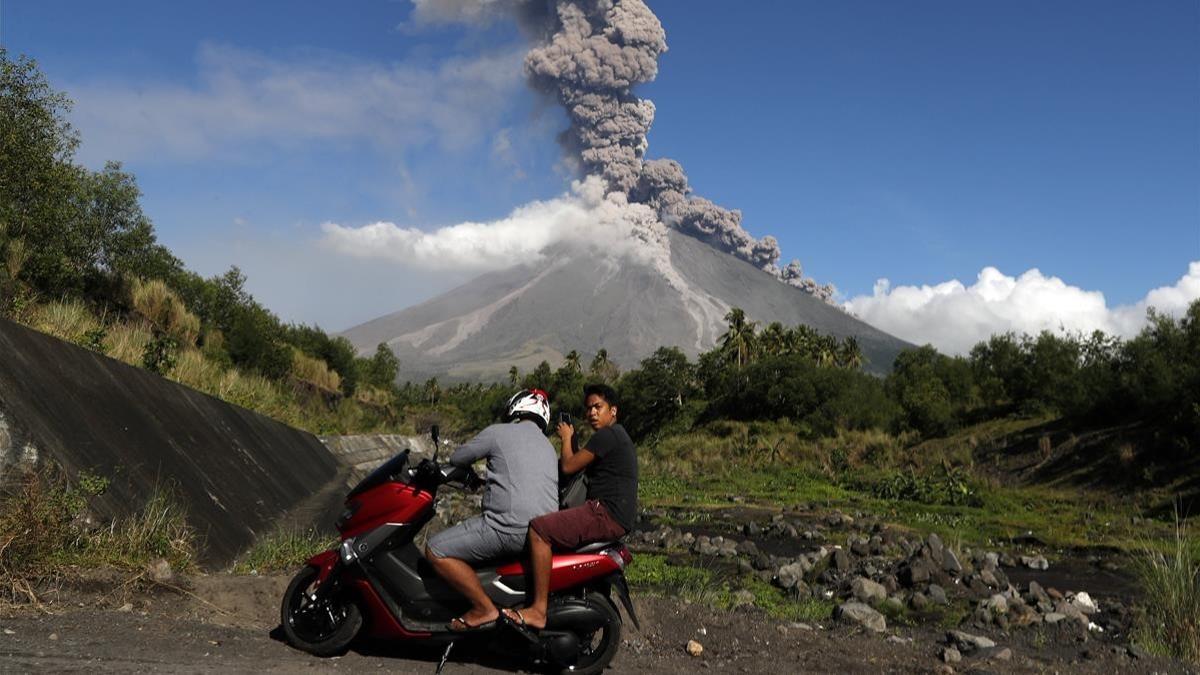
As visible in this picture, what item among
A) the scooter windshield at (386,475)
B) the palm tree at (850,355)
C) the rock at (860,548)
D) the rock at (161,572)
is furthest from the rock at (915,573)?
the palm tree at (850,355)

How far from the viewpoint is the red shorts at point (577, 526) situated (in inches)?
235

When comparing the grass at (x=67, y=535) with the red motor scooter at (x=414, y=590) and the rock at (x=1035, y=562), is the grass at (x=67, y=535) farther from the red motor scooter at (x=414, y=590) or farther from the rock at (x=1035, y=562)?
the rock at (x=1035, y=562)

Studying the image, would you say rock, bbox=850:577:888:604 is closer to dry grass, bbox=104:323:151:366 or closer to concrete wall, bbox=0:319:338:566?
concrete wall, bbox=0:319:338:566

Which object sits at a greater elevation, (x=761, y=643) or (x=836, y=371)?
(x=836, y=371)

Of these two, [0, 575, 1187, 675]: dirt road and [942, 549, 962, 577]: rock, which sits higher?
[0, 575, 1187, 675]: dirt road

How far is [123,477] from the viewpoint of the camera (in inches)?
317

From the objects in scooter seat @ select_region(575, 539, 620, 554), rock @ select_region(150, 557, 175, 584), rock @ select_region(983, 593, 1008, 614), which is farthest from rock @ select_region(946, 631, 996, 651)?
rock @ select_region(150, 557, 175, 584)

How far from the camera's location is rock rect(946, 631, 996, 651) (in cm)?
888

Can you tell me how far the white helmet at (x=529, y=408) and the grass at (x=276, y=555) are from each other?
3768 millimetres

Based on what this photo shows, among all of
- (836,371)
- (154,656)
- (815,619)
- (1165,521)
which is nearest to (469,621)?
(154,656)

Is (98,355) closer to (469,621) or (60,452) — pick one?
(60,452)

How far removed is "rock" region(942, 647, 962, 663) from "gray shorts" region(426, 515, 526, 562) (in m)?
4.54

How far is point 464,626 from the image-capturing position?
5.98 metres

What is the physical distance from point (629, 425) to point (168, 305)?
198 ft
